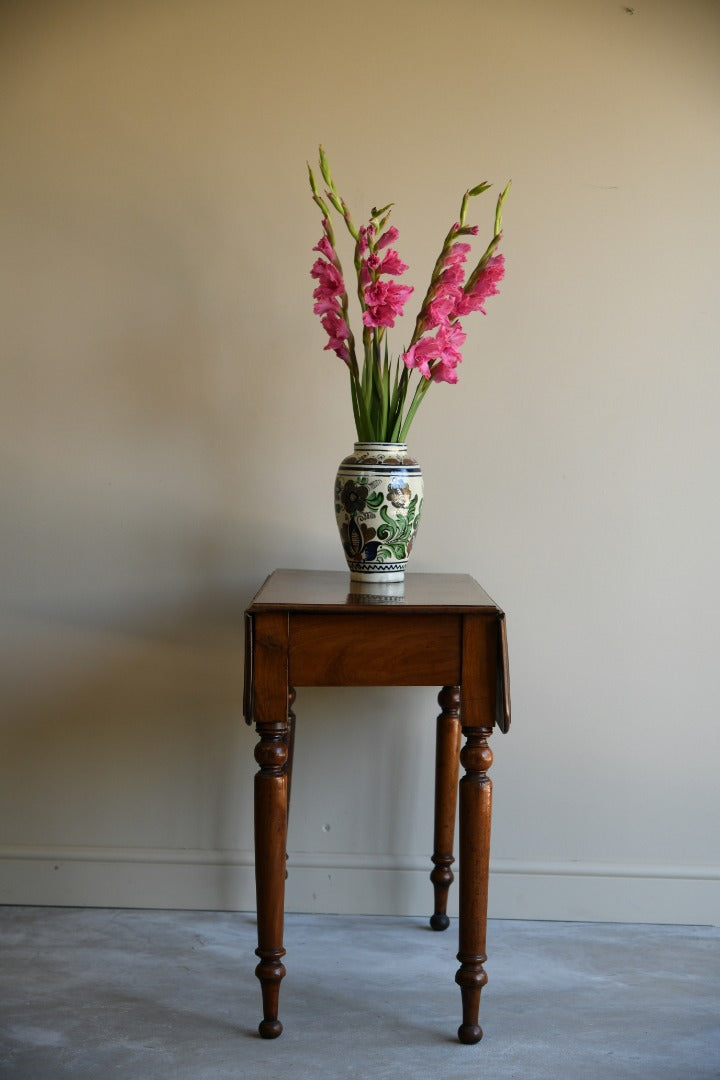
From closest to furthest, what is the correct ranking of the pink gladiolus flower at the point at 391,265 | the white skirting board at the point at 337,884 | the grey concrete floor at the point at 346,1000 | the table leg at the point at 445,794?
the grey concrete floor at the point at 346,1000 < the pink gladiolus flower at the point at 391,265 < the table leg at the point at 445,794 < the white skirting board at the point at 337,884

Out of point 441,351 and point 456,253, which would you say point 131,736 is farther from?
point 456,253

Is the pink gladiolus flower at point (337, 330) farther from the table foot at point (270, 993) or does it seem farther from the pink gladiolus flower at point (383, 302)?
the table foot at point (270, 993)

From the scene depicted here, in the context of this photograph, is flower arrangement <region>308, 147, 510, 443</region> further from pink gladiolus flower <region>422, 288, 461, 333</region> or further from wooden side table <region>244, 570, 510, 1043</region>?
wooden side table <region>244, 570, 510, 1043</region>

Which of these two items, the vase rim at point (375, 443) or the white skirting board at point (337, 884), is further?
the white skirting board at point (337, 884)

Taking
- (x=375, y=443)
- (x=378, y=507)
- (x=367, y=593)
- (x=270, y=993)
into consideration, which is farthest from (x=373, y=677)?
(x=270, y=993)

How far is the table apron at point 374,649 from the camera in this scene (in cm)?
172

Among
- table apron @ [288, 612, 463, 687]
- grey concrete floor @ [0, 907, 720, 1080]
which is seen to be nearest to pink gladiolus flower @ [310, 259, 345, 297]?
table apron @ [288, 612, 463, 687]

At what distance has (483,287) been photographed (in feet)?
6.34

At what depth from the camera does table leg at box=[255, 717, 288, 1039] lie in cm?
171

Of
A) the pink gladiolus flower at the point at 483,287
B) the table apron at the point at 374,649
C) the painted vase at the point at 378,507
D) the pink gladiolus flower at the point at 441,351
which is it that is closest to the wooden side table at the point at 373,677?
the table apron at the point at 374,649

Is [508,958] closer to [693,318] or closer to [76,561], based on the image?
[76,561]

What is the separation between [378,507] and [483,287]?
1.54 feet

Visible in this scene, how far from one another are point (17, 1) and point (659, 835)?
7.76 ft

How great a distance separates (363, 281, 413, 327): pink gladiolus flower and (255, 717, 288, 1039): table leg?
0.76 metres
